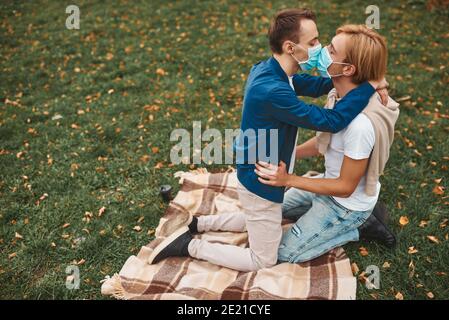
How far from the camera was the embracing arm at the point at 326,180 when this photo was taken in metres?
2.78

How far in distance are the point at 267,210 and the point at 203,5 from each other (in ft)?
23.0

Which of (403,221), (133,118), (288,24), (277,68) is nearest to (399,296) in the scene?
(403,221)

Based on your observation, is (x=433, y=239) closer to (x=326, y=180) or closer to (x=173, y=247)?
(x=326, y=180)

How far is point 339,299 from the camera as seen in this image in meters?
2.96

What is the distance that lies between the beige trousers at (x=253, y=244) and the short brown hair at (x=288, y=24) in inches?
45.5

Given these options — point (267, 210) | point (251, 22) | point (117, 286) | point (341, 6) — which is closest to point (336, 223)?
point (267, 210)

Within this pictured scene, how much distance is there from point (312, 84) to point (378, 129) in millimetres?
726

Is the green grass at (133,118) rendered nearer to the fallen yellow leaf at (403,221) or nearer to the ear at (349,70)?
the fallen yellow leaf at (403,221)

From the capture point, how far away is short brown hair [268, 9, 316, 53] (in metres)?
2.72

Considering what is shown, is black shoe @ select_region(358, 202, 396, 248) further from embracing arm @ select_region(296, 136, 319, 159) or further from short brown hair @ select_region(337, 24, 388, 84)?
short brown hair @ select_region(337, 24, 388, 84)

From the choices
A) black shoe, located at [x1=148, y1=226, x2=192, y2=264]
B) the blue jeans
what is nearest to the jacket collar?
the blue jeans

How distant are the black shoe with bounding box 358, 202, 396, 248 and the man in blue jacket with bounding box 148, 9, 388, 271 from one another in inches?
32.7

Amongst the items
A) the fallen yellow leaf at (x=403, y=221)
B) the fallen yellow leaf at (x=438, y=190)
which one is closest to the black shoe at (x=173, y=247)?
the fallen yellow leaf at (x=403, y=221)

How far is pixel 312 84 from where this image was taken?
321 cm
